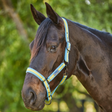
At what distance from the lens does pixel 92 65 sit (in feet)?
6.74

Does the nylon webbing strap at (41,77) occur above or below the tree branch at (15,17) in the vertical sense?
above

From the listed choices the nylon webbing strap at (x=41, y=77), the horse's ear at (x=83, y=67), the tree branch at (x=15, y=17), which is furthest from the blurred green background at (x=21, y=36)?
the nylon webbing strap at (x=41, y=77)

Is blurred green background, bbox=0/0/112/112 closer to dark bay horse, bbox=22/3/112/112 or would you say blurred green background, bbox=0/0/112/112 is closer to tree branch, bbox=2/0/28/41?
tree branch, bbox=2/0/28/41

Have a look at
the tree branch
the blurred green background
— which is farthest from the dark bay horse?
the tree branch

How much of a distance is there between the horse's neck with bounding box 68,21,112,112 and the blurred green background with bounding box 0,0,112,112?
2631 mm

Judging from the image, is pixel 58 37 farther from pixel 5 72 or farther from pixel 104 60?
pixel 5 72

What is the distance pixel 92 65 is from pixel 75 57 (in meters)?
0.21

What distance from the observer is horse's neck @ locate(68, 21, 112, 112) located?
2023 mm

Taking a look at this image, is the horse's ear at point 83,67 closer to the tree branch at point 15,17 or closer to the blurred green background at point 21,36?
the blurred green background at point 21,36

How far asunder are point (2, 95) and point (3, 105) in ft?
1.80

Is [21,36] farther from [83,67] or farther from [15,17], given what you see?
[83,67]

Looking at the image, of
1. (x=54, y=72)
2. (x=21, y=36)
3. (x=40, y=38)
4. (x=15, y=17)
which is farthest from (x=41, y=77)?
(x=15, y=17)

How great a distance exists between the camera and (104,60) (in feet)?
6.86

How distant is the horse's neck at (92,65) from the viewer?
79.7 inches
